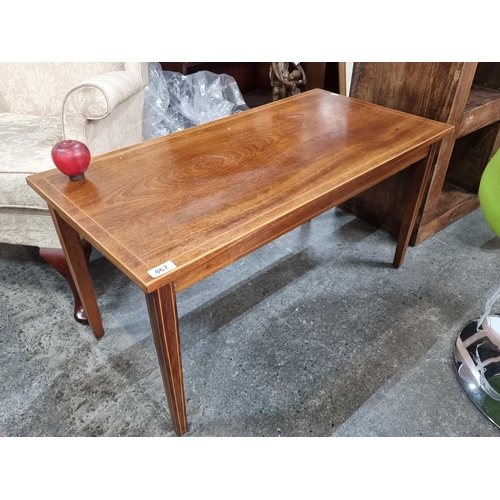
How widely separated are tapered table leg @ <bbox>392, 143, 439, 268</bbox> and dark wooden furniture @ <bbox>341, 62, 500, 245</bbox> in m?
0.18

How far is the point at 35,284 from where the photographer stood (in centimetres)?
158

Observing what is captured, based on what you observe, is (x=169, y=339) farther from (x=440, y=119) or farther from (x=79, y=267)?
(x=440, y=119)

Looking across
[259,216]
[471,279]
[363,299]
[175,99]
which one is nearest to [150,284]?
[259,216]

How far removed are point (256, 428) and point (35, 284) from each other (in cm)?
100

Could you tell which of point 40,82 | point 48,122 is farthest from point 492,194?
point 40,82

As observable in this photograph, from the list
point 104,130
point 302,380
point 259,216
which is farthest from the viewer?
point 104,130

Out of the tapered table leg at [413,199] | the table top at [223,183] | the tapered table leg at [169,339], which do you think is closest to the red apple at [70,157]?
the table top at [223,183]

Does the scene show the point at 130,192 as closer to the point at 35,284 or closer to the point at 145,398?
the point at 145,398

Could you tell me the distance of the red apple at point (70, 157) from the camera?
99 cm

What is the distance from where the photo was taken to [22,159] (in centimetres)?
132

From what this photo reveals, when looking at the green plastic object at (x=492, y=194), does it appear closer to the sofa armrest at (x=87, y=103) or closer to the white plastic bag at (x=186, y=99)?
the sofa armrest at (x=87, y=103)

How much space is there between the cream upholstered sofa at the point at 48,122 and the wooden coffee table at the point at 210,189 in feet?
0.74

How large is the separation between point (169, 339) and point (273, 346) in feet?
1.79

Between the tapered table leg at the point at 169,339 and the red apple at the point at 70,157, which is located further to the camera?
the red apple at the point at 70,157
